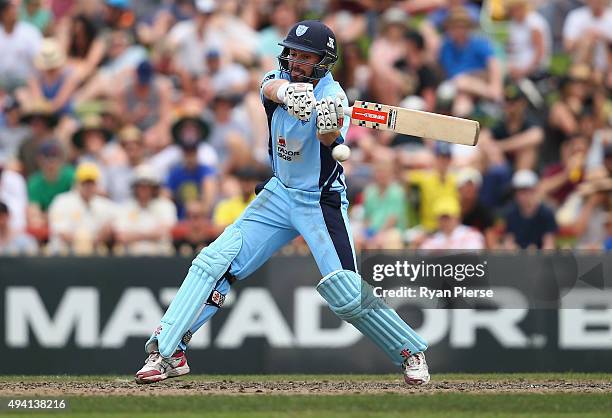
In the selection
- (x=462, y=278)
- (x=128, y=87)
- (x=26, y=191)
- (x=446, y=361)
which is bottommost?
(x=446, y=361)

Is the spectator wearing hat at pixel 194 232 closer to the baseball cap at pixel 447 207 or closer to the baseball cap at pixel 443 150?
the baseball cap at pixel 447 207

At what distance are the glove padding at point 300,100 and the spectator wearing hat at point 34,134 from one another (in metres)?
6.27

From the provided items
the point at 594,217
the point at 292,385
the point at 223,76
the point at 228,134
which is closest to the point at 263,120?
the point at 228,134

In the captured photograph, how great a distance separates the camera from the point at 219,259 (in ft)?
25.3

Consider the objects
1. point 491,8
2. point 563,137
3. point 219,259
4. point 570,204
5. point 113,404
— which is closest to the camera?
point 113,404

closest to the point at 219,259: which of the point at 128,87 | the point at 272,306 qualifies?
the point at 272,306

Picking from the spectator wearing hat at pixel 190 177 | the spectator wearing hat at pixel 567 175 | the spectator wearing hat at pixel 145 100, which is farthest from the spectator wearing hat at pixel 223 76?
the spectator wearing hat at pixel 567 175

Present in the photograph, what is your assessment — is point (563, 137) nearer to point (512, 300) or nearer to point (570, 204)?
point (570, 204)

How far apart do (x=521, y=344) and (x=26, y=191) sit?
5.25 m

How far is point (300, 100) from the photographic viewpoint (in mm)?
7203

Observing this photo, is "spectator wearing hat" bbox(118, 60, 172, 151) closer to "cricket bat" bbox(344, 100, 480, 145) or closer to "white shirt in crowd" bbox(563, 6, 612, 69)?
"white shirt in crowd" bbox(563, 6, 612, 69)

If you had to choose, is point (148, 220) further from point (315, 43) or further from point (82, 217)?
point (315, 43)

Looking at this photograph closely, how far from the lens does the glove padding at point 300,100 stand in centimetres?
720

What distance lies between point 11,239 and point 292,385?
412cm
